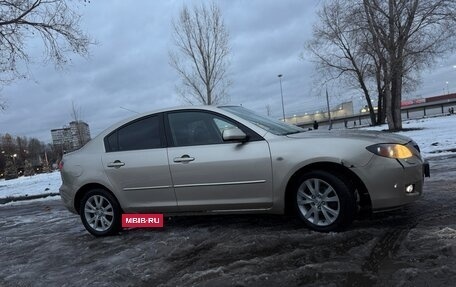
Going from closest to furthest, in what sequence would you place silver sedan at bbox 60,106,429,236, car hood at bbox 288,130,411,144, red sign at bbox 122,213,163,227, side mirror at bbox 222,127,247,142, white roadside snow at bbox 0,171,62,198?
silver sedan at bbox 60,106,429,236, car hood at bbox 288,130,411,144, side mirror at bbox 222,127,247,142, red sign at bbox 122,213,163,227, white roadside snow at bbox 0,171,62,198

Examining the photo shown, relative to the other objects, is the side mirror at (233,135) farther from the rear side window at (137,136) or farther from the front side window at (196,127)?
the rear side window at (137,136)

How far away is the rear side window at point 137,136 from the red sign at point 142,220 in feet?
3.10

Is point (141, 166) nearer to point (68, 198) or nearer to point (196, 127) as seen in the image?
point (196, 127)

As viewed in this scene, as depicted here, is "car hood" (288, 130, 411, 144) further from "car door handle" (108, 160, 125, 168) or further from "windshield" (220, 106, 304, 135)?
"car door handle" (108, 160, 125, 168)

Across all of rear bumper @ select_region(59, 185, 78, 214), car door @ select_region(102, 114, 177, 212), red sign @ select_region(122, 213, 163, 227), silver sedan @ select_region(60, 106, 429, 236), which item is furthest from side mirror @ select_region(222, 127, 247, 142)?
rear bumper @ select_region(59, 185, 78, 214)

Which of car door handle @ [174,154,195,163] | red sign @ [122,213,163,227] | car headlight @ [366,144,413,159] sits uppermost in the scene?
car door handle @ [174,154,195,163]

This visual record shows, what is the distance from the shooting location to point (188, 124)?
6207mm

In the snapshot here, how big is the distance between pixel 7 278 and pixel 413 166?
473 cm

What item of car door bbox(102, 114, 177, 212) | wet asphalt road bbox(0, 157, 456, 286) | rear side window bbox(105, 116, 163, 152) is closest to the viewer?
wet asphalt road bbox(0, 157, 456, 286)

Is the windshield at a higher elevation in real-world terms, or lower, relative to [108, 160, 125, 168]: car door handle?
higher

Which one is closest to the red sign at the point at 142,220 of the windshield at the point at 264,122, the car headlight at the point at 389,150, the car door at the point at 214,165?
the car door at the point at 214,165

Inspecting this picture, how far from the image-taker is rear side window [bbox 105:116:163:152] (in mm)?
6371

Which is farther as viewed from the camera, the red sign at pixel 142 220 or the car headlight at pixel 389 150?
the red sign at pixel 142 220

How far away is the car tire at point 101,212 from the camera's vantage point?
261 inches
